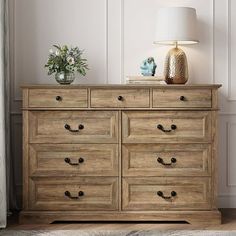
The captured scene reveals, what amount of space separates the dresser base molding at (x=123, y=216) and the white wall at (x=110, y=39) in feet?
1.87

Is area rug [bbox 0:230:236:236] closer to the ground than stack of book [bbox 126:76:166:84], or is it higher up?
closer to the ground

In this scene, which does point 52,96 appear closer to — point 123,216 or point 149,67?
point 149,67

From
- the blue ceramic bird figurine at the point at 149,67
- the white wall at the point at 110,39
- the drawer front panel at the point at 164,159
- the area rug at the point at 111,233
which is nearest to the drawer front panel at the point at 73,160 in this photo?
the drawer front panel at the point at 164,159

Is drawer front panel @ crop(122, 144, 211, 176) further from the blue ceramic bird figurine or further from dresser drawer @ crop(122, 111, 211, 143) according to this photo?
the blue ceramic bird figurine

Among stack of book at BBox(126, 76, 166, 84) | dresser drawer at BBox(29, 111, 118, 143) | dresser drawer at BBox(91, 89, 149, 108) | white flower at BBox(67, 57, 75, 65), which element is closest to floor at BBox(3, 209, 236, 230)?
dresser drawer at BBox(29, 111, 118, 143)

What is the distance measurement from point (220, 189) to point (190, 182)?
2.05 ft

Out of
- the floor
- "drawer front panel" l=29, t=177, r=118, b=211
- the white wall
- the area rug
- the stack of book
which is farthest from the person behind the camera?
the white wall

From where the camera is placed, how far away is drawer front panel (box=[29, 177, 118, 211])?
3881 millimetres

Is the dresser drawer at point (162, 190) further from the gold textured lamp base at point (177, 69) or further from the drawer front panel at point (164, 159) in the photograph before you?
the gold textured lamp base at point (177, 69)

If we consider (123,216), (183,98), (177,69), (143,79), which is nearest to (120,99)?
(143,79)

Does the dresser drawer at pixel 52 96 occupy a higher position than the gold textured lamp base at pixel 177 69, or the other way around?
the gold textured lamp base at pixel 177 69

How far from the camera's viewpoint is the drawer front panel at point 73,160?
387 centimetres

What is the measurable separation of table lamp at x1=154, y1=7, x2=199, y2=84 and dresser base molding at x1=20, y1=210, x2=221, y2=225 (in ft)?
3.14

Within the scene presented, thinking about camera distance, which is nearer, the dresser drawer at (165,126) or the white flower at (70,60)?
the dresser drawer at (165,126)
